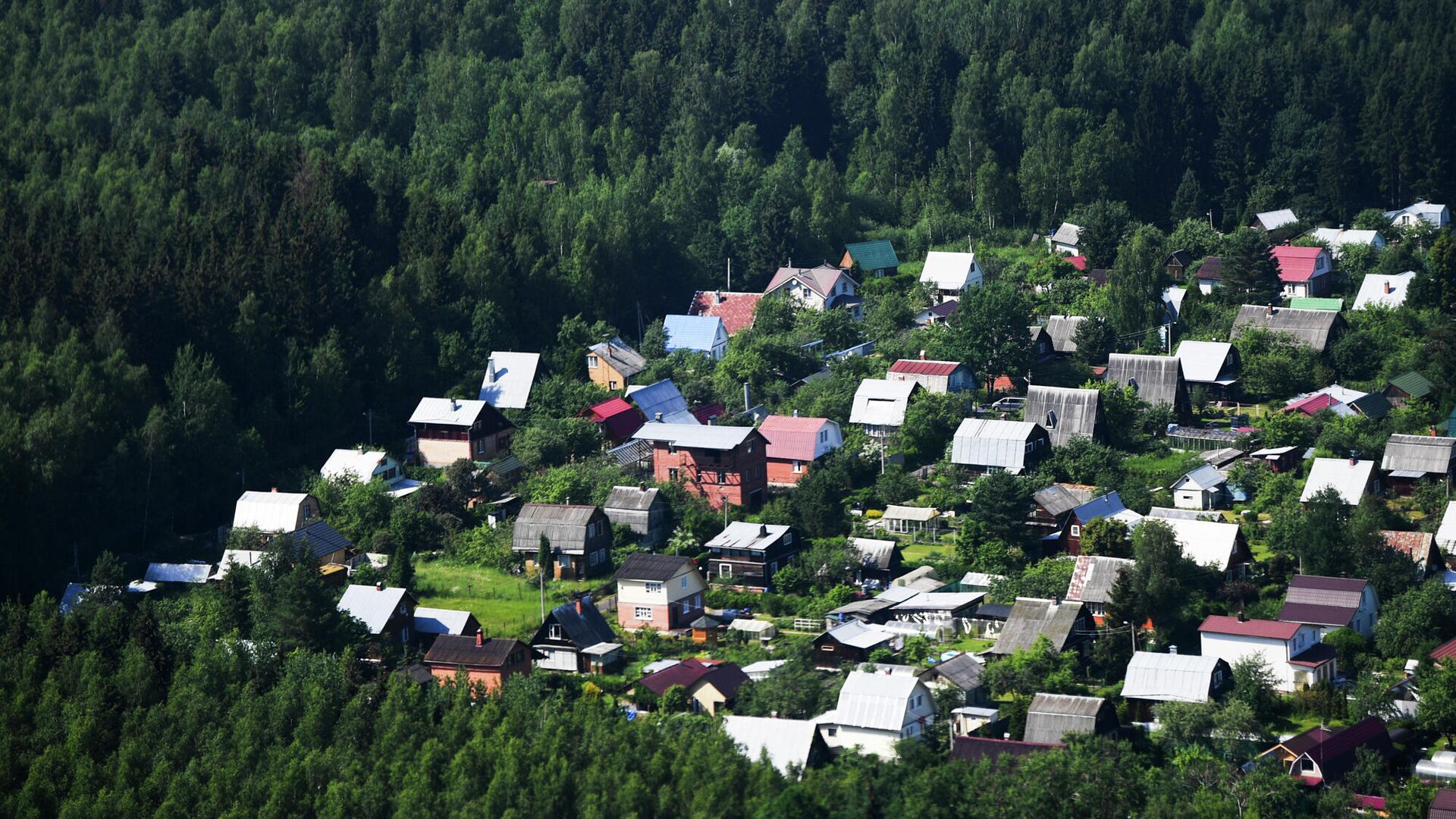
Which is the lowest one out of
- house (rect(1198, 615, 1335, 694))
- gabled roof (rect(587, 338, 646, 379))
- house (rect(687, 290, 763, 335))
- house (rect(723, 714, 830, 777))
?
house (rect(687, 290, 763, 335))

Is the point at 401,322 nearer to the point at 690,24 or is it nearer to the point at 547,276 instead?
the point at 547,276

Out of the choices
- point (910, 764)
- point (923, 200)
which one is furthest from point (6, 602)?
point (923, 200)

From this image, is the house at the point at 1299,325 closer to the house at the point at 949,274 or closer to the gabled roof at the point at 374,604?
the house at the point at 949,274

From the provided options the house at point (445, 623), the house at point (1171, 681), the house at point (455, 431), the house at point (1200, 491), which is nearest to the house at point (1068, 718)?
the house at point (1171, 681)

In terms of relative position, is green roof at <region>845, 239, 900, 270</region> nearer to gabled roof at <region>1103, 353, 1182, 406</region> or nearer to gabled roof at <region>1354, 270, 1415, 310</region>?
gabled roof at <region>1103, 353, 1182, 406</region>

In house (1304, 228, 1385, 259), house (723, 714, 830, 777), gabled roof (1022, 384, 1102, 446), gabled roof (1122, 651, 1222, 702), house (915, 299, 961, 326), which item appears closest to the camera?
house (723, 714, 830, 777)

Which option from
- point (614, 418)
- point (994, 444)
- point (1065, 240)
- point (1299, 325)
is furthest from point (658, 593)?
point (1065, 240)

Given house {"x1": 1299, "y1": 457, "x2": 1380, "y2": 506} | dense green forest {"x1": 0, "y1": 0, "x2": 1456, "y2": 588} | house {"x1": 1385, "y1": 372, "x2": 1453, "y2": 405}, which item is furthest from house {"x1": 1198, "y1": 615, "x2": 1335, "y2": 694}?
dense green forest {"x1": 0, "y1": 0, "x2": 1456, "y2": 588}
